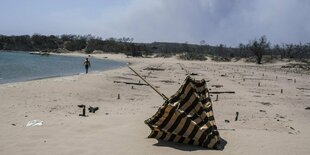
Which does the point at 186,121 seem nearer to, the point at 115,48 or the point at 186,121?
the point at 186,121

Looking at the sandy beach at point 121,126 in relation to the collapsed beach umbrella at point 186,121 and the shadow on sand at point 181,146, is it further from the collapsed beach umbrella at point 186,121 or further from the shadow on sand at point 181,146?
the collapsed beach umbrella at point 186,121

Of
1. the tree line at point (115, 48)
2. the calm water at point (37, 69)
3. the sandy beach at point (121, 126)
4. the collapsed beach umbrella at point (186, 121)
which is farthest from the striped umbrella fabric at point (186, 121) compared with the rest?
the tree line at point (115, 48)

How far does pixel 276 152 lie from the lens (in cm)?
844

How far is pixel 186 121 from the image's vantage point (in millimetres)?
8336

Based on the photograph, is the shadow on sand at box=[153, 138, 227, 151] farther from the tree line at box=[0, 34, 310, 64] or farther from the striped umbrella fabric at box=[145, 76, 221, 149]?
the tree line at box=[0, 34, 310, 64]

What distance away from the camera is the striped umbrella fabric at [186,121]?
834 centimetres

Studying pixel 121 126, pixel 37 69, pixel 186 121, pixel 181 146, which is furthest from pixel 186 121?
pixel 37 69

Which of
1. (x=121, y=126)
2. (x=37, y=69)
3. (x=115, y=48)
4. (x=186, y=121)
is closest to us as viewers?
(x=186, y=121)

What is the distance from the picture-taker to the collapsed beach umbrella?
27.3 ft

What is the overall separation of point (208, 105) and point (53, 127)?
4.41 m

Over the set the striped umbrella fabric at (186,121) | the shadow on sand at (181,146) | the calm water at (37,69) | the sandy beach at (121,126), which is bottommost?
the calm water at (37,69)

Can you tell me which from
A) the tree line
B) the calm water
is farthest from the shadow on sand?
the tree line

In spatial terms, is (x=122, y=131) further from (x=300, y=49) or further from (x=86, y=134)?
(x=300, y=49)

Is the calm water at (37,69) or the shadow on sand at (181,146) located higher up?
the shadow on sand at (181,146)
